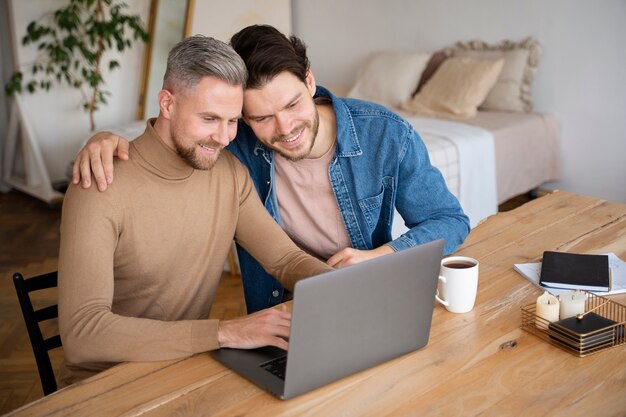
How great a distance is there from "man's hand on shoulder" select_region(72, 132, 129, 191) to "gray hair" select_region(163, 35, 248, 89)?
19cm

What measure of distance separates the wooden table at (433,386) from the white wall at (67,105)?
14.1ft

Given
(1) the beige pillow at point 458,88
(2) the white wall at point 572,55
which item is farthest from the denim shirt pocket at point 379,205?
(2) the white wall at point 572,55

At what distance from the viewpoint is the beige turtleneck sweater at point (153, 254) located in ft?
4.69

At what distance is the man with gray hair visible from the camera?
56.4 inches

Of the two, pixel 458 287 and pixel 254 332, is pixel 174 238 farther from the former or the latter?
pixel 458 287

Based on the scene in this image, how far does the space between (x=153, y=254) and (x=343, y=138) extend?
59 cm

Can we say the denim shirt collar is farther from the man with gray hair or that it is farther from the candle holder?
the candle holder

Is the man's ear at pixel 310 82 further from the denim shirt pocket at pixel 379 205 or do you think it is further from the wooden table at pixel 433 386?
the wooden table at pixel 433 386

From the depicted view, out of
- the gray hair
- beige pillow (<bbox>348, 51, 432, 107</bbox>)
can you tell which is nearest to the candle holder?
the gray hair

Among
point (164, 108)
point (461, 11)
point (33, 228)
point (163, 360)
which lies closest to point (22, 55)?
point (33, 228)

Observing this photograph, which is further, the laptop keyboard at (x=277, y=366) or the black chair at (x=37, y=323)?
the black chair at (x=37, y=323)

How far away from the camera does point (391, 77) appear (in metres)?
5.02

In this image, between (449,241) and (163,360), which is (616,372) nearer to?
(449,241)

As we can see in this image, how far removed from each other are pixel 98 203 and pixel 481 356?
2.76ft
